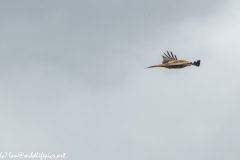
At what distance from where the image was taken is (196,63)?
238 feet

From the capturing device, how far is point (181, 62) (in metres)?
72.7

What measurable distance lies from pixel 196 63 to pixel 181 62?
2.11 meters

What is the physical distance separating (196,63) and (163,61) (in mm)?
5785

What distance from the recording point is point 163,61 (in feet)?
250

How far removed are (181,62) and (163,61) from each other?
4220 mm
